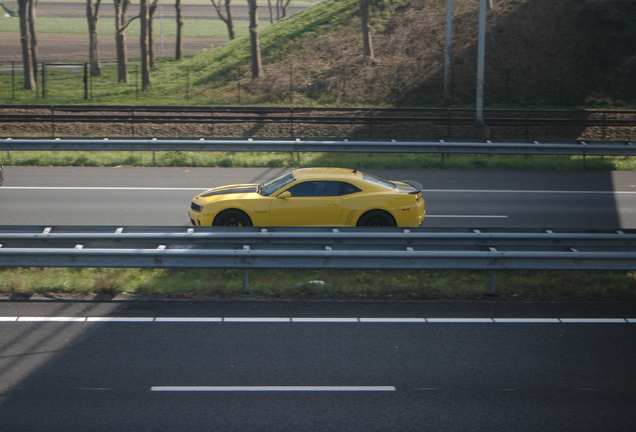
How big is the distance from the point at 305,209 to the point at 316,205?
21 centimetres

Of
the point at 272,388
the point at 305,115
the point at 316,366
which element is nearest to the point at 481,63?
the point at 305,115

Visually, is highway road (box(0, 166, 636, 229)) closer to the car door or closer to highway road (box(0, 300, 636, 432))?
the car door

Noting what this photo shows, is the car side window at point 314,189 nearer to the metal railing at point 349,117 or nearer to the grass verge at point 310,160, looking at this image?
the grass verge at point 310,160

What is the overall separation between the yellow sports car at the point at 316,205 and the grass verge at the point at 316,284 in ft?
4.71

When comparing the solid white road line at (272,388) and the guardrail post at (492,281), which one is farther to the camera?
the guardrail post at (492,281)

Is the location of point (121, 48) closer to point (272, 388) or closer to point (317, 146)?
point (317, 146)

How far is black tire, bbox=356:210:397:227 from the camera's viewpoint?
11219 mm

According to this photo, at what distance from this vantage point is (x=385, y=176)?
17.3 metres

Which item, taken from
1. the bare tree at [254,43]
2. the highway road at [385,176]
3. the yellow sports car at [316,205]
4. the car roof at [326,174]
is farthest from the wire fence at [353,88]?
the yellow sports car at [316,205]

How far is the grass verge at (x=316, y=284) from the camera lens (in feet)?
28.8

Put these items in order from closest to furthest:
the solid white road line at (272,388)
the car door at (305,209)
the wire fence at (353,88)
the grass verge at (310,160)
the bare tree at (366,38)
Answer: the solid white road line at (272,388) < the car door at (305,209) < the grass verge at (310,160) < the wire fence at (353,88) < the bare tree at (366,38)

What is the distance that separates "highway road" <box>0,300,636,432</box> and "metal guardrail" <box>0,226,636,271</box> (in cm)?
58

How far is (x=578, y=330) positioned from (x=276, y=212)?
5.44 meters

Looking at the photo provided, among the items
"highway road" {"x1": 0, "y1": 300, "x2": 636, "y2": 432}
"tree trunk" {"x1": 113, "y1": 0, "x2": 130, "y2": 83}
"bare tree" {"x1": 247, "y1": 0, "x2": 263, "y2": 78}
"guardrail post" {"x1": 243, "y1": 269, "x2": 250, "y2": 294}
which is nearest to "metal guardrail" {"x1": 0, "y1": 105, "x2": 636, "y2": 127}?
"bare tree" {"x1": 247, "y1": 0, "x2": 263, "y2": 78}
